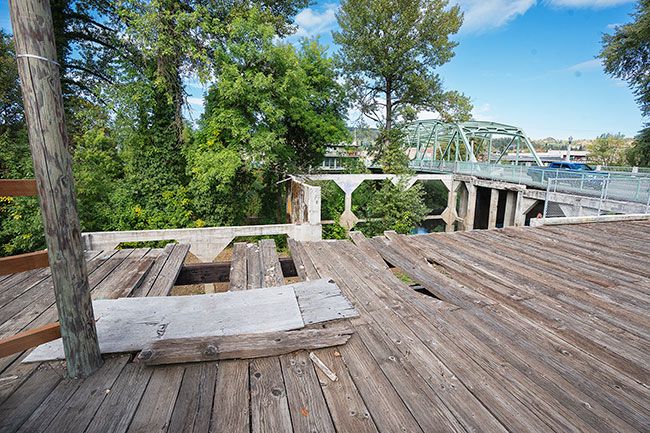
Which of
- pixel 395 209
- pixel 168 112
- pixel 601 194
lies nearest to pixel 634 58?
pixel 601 194

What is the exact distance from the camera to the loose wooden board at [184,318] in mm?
1694

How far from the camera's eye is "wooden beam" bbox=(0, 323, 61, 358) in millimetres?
1322

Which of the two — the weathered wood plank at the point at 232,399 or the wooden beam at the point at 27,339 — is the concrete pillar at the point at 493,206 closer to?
the weathered wood plank at the point at 232,399

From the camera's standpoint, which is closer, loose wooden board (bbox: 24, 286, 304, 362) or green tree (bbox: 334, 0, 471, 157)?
loose wooden board (bbox: 24, 286, 304, 362)

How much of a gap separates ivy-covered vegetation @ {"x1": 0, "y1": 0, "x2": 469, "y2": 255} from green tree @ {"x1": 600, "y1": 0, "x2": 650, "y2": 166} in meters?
16.5

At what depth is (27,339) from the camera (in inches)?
54.4

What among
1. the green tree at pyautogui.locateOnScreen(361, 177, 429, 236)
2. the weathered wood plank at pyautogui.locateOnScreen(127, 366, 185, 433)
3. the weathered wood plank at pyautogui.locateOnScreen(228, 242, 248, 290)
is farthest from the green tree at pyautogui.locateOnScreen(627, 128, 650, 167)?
the weathered wood plank at pyautogui.locateOnScreen(127, 366, 185, 433)

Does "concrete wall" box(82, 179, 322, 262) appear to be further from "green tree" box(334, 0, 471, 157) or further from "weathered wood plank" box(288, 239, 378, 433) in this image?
"green tree" box(334, 0, 471, 157)

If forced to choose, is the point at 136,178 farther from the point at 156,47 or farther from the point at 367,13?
the point at 367,13

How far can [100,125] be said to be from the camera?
10492mm

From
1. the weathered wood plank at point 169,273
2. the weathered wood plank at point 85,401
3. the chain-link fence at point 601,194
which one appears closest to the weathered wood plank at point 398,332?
the weathered wood plank at point 85,401

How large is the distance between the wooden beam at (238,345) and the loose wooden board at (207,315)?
9 centimetres

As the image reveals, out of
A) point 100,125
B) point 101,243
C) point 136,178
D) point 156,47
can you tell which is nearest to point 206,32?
point 156,47

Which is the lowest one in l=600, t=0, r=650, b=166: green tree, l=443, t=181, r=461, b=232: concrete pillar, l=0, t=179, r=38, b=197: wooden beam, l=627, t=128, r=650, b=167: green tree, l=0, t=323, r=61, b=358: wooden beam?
l=443, t=181, r=461, b=232: concrete pillar
